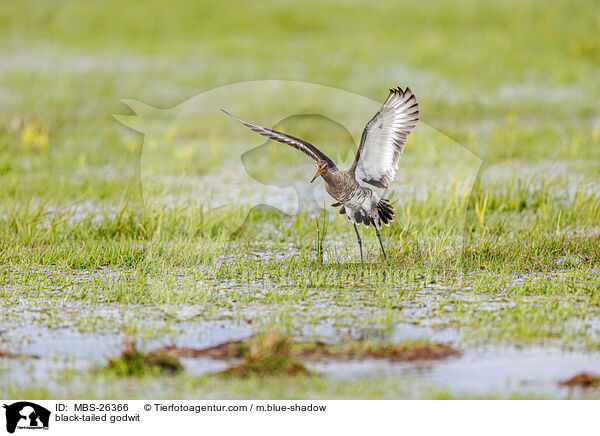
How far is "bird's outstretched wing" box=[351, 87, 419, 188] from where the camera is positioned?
4.91 meters

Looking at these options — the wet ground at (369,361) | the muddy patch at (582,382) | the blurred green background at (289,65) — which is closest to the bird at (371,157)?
the wet ground at (369,361)

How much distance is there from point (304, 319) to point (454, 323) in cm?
86

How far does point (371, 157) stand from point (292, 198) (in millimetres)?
2767

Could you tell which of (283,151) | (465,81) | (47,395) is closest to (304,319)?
(47,395)

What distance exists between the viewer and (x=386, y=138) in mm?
5082

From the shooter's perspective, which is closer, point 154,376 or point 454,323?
point 154,376

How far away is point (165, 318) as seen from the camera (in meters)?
4.95

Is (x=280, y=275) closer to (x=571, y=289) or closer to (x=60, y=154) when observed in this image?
(x=571, y=289)

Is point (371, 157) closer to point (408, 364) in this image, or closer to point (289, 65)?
point (408, 364)

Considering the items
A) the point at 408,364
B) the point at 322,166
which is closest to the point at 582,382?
the point at 408,364

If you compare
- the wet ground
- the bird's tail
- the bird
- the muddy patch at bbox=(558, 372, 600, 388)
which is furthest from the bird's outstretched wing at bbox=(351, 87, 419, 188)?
the muddy patch at bbox=(558, 372, 600, 388)
